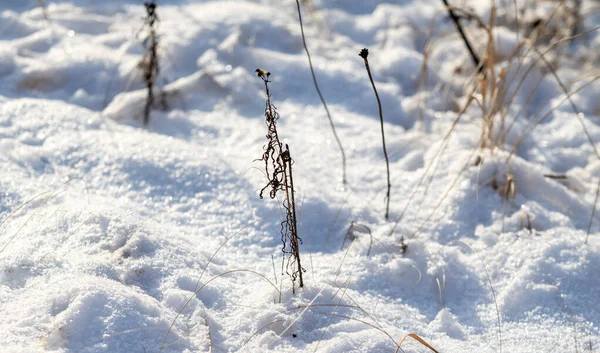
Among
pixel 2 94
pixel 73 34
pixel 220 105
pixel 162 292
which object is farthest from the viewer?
pixel 73 34

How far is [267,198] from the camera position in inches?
91.2

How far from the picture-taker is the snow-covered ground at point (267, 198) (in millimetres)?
1680

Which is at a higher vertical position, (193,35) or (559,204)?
(193,35)

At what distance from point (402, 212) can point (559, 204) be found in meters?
0.71

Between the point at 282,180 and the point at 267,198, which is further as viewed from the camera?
the point at 267,198

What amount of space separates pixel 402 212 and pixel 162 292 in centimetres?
107

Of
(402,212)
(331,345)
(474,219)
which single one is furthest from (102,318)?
(474,219)

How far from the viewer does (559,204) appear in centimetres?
239

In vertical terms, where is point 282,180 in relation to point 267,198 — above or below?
above

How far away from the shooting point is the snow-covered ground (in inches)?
66.1

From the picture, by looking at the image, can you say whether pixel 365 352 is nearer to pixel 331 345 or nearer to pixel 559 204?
pixel 331 345

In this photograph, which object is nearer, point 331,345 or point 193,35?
point 331,345

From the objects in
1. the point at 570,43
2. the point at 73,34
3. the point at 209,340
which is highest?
the point at 570,43

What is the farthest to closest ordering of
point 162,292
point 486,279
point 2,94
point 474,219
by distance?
point 2,94 → point 474,219 → point 486,279 → point 162,292
